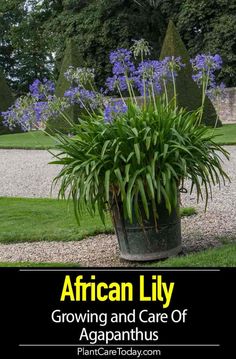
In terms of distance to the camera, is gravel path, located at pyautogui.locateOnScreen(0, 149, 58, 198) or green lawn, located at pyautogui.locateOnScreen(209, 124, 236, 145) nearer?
gravel path, located at pyautogui.locateOnScreen(0, 149, 58, 198)

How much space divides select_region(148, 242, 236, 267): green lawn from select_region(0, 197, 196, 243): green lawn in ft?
5.54

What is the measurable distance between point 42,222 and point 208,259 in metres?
3.31

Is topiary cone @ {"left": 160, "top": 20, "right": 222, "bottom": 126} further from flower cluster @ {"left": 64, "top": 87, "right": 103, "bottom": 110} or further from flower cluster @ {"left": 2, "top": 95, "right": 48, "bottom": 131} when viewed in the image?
flower cluster @ {"left": 2, "top": 95, "right": 48, "bottom": 131}

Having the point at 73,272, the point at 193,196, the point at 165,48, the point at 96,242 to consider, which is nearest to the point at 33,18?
the point at 165,48

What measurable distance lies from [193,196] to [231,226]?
7.36ft

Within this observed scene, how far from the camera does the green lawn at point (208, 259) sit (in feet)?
14.3

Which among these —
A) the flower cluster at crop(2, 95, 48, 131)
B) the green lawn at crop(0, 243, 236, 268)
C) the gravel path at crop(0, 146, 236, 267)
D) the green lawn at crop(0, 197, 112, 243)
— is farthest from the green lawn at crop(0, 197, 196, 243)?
→ the green lawn at crop(0, 243, 236, 268)

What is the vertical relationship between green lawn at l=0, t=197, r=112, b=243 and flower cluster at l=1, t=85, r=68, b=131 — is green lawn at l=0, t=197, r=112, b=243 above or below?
below

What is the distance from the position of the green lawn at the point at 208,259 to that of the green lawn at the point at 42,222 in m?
1.69

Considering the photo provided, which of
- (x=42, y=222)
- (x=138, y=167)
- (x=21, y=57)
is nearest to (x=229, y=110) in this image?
(x=42, y=222)

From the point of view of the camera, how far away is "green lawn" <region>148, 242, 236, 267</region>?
435 centimetres

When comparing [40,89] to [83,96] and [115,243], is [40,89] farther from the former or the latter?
[115,243]

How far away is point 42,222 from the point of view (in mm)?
7383

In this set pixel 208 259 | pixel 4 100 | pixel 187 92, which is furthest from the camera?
pixel 4 100
